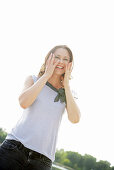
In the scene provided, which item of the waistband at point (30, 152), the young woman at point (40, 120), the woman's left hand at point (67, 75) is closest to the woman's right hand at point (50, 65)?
the young woman at point (40, 120)

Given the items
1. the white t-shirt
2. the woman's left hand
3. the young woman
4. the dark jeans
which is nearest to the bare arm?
the young woman

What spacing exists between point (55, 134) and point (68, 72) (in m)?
0.73

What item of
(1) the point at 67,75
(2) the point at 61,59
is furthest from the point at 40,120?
(2) the point at 61,59

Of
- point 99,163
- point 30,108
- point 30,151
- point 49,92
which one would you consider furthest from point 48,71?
point 99,163

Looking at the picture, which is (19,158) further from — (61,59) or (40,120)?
(61,59)

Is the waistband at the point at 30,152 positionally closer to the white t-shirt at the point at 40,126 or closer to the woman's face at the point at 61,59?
the white t-shirt at the point at 40,126

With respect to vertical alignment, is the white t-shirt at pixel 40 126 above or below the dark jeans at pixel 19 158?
above

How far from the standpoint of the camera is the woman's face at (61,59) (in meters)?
2.91

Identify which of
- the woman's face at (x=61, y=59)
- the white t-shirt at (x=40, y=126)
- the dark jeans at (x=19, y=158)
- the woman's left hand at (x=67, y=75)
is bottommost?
the dark jeans at (x=19, y=158)

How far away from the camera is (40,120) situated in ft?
8.32

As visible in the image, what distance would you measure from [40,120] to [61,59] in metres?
0.81

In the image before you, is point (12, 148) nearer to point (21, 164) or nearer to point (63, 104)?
point (21, 164)

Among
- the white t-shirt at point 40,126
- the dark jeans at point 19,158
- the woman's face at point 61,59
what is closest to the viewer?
the dark jeans at point 19,158

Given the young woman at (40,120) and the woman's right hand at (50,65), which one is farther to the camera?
the woman's right hand at (50,65)
